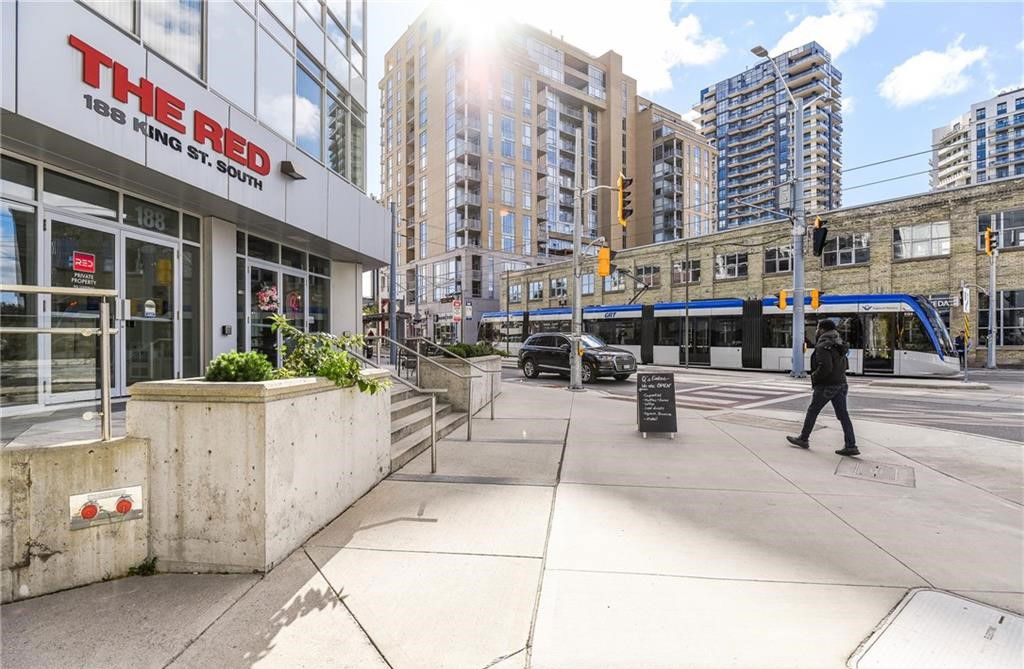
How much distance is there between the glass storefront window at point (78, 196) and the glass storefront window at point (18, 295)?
16.7 inches

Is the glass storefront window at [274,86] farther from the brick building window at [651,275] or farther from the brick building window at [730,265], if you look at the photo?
the brick building window at [651,275]

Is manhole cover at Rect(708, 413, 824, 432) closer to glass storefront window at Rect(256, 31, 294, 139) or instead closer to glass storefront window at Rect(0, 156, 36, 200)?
glass storefront window at Rect(256, 31, 294, 139)

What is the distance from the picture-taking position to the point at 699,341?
25172 millimetres

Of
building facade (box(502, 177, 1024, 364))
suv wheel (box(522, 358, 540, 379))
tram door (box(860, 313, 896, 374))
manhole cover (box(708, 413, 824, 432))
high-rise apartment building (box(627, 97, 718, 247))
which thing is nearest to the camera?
manhole cover (box(708, 413, 824, 432))

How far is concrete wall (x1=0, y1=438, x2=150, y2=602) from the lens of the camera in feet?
10.2

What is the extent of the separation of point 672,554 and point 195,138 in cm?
931

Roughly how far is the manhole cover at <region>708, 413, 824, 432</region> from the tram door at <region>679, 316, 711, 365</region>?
15.3 m

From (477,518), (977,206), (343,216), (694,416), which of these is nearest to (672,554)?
(477,518)

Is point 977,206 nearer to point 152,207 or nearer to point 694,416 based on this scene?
point 694,416

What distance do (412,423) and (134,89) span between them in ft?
20.6

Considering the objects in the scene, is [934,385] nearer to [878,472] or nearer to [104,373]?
[878,472]

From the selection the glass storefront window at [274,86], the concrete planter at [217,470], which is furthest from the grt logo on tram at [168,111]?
the concrete planter at [217,470]

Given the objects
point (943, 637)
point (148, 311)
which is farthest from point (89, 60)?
point (943, 637)

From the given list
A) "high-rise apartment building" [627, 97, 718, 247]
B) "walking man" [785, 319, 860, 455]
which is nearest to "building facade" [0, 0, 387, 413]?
"walking man" [785, 319, 860, 455]
